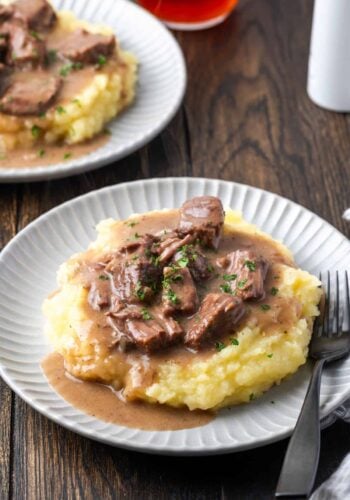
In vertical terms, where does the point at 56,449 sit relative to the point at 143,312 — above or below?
below

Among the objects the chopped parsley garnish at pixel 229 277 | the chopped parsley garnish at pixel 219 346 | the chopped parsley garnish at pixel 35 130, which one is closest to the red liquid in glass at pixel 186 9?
the chopped parsley garnish at pixel 35 130

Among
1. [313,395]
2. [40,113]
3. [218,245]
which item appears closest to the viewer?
[313,395]

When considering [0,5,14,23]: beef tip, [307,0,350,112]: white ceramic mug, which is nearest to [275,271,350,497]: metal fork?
[307,0,350,112]: white ceramic mug

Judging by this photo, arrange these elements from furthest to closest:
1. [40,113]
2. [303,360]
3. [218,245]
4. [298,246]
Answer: [40,113] < [298,246] < [218,245] < [303,360]

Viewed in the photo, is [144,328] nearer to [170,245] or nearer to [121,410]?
[121,410]

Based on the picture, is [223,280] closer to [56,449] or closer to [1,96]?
[56,449]

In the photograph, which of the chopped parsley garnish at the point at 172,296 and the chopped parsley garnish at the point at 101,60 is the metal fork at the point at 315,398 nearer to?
the chopped parsley garnish at the point at 172,296

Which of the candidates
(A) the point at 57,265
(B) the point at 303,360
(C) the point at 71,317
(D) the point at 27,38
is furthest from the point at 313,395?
(D) the point at 27,38
